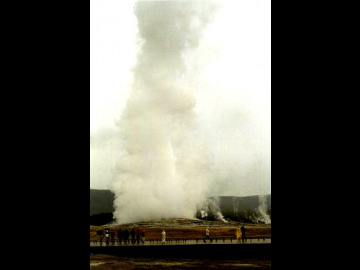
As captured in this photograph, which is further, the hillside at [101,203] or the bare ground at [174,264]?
the hillside at [101,203]

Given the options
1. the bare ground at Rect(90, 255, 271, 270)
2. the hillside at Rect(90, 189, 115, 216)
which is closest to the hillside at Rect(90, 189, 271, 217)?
the hillside at Rect(90, 189, 115, 216)

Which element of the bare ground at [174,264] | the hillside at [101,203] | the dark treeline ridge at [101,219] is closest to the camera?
the bare ground at [174,264]

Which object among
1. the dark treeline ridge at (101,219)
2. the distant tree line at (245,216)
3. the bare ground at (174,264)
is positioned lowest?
the distant tree line at (245,216)

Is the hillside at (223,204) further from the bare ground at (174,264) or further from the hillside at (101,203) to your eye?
the bare ground at (174,264)

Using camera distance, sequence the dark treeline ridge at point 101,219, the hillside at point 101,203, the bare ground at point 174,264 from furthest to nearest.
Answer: the hillside at point 101,203, the dark treeline ridge at point 101,219, the bare ground at point 174,264

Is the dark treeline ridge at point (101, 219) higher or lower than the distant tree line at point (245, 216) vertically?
higher

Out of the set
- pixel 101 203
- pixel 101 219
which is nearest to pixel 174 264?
pixel 101 219

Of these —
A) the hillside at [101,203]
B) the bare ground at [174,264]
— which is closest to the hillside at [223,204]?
the hillside at [101,203]
